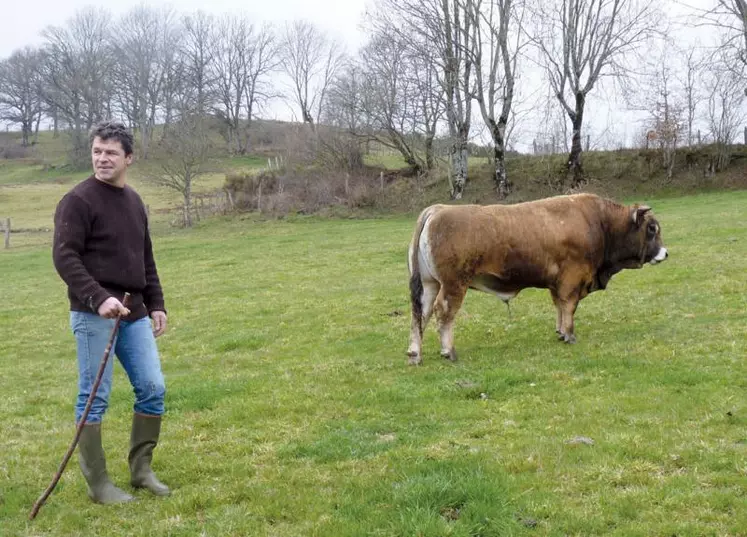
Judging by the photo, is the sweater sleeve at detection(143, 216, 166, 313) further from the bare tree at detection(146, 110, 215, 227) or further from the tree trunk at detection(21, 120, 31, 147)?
the tree trunk at detection(21, 120, 31, 147)

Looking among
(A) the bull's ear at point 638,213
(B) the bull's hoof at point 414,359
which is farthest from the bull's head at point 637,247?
(B) the bull's hoof at point 414,359

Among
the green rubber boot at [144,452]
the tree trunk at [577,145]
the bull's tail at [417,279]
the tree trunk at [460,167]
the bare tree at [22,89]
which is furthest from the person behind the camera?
the bare tree at [22,89]

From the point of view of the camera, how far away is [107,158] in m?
5.33

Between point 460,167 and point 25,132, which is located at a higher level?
point 25,132

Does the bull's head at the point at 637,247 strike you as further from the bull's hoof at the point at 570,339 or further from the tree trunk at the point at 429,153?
the tree trunk at the point at 429,153

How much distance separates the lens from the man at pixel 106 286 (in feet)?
17.1

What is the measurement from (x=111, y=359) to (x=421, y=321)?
5.43 meters

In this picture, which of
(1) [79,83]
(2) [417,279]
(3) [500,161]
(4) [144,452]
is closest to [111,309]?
(4) [144,452]

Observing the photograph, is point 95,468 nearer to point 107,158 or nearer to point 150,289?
point 150,289

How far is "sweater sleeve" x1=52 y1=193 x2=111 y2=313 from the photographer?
5.10 meters

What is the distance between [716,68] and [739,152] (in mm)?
6627

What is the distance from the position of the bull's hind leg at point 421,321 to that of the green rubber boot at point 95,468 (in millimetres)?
5082

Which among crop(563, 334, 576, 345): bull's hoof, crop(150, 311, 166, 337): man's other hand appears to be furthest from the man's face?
crop(563, 334, 576, 345): bull's hoof

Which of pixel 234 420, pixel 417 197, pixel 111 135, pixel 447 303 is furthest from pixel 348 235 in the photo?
pixel 111 135
